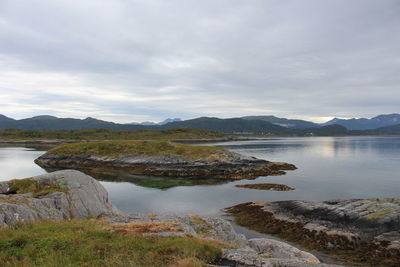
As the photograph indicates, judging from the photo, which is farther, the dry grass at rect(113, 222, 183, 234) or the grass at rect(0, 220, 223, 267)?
the dry grass at rect(113, 222, 183, 234)

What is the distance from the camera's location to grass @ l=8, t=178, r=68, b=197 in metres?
22.6

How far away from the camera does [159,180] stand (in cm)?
5800

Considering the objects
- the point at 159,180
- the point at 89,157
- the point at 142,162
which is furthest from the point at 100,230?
the point at 89,157

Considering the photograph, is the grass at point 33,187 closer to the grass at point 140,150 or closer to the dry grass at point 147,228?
the dry grass at point 147,228

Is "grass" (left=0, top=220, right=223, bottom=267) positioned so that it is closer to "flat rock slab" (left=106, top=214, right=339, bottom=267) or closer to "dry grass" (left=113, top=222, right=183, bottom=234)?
"dry grass" (left=113, top=222, right=183, bottom=234)

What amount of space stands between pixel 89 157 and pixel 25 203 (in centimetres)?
6688

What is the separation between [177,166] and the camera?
69.9 meters

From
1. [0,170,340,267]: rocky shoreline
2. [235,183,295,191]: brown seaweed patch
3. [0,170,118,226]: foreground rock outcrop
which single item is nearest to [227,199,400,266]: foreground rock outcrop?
[0,170,340,267]: rocky shoreline

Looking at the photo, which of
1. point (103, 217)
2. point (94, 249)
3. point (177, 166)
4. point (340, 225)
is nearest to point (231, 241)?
point (94, 249)

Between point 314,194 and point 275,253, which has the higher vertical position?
point 275,253

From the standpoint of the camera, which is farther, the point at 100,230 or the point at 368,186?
the point at 368,186

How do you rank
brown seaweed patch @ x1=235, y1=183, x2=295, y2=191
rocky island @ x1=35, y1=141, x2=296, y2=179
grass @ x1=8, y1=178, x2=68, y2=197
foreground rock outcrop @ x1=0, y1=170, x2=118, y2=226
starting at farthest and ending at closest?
rocky island @ x1=35, y1=141, x2=296, y2=179, brown seaweed patch @ x1=235, y1=183, x2=295, y2=191, grass @ x1=8, y1=178, x2=68, y2=197, foreground rock outcrop @ x1=0, y1=170, x2=118, y2=226

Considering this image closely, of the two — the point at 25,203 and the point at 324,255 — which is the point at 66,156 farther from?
the point at 324,255

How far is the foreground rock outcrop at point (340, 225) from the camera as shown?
70.6 ft
